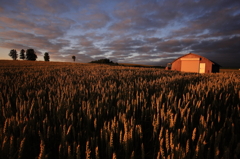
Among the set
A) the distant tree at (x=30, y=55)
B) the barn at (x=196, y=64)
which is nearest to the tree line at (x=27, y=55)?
the distant tree at (x=30, y=55)

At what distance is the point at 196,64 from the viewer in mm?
32000

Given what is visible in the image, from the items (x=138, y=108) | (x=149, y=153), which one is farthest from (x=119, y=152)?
(x=138, y=108)

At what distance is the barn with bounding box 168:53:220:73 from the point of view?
99.6 feet

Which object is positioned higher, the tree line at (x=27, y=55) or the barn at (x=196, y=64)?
the tree line at (x=27, y=55)

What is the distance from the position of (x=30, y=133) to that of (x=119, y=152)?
0.95 metres

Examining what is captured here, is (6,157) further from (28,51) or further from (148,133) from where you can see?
(28,51)

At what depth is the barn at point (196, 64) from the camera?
1195 inches

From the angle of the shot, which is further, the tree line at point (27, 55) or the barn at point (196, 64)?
the tree line at point (27, 55)

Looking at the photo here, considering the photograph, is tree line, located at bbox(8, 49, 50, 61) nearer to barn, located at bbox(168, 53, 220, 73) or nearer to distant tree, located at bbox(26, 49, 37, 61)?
distant tree, located at bbox(26, 49, 37, 61)

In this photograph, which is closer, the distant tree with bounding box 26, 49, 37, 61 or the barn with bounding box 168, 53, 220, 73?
the barn with bounding box 168, 53, 220, 73

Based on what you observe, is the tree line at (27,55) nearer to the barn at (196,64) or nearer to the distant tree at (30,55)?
the distant tree at (30,55)

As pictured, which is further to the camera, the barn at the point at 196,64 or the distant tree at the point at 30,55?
the distant tree at the point at 30,55

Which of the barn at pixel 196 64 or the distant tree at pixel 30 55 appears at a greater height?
the distant tree at pixel 30 55

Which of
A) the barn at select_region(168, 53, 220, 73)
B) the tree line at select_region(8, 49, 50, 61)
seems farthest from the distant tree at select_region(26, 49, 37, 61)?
the barn at select_region(168, 53, 220, 73)
